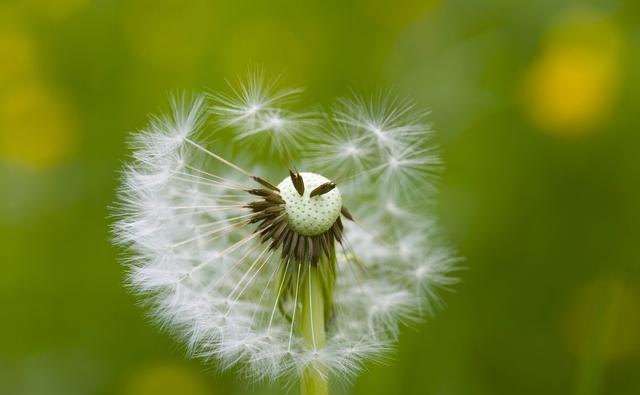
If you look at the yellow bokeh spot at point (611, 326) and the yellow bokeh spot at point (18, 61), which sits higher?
the yellow bokeh spot at point (18, 61)

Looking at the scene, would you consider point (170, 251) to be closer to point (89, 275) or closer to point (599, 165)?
point (89, 275)

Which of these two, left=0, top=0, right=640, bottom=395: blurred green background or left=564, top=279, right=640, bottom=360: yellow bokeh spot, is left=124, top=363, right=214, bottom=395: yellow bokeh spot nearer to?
left=0, top=0, right=640, bottom=395: blurred green background

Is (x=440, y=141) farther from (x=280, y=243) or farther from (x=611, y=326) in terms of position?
(x=280, y=243)

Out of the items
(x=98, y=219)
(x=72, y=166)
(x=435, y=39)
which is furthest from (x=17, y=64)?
(x=435, y=39)

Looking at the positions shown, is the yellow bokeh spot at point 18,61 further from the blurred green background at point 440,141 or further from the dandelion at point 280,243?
the dandelion at point 280,243

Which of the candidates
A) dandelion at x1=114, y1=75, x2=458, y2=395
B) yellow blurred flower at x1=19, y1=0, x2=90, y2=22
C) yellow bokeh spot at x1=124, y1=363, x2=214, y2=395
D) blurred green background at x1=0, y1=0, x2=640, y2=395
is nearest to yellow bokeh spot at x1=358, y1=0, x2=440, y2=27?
blurred green background at x1=0, y1=0, x2=640, y2=395

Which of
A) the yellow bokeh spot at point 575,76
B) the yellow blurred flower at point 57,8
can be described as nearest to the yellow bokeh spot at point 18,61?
the yellow blurred flower at point 57,8

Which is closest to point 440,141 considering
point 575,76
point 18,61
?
point 575,76
